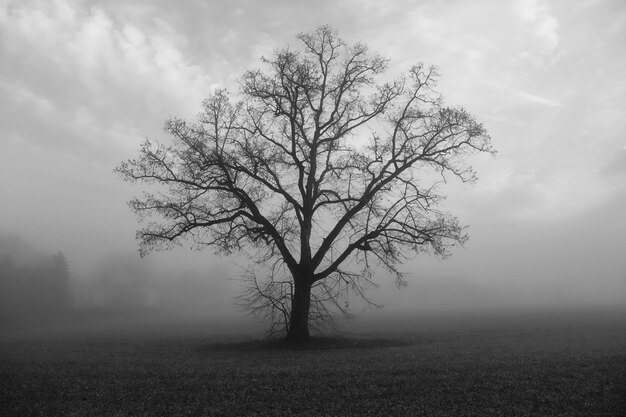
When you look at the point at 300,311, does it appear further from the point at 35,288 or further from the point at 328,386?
the point at 35,288

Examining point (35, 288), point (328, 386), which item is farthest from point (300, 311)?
point (35, 288)

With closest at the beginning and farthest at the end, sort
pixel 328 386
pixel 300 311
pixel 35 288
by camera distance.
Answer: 1. pixel 328 386
2. pixel 300 311
3. pixel 35 288

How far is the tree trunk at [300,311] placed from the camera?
1046 inches

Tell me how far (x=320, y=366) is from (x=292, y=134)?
15.2 metres

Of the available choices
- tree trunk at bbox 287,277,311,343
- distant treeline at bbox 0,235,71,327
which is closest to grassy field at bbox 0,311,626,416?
tree trunk at bbox 287,277,311,343

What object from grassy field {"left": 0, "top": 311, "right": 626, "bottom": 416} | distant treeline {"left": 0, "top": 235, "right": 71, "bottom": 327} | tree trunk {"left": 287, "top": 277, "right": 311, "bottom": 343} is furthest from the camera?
distant treeline {"left": 0, "top": 235, "right": 71, "bottom": 327}

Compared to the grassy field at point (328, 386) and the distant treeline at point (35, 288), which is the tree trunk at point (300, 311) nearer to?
the grassy field at point (328, 386)

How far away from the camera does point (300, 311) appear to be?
88.2 feet

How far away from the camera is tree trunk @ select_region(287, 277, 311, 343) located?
1046 inches

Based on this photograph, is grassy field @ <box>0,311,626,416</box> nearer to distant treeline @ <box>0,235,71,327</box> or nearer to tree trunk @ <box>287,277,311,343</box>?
tree trunk @ <box>287,277,311,343</box>

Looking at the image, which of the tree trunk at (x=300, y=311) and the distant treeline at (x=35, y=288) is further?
the distant treeline at (x=35, y=288)

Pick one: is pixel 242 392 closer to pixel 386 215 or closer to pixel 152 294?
pixel 386 215

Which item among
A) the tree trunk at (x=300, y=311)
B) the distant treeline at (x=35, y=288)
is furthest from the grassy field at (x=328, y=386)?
the distant treeline at (x=35, y=288)

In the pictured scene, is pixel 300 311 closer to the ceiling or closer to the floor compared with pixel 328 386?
closer to the ceiling
